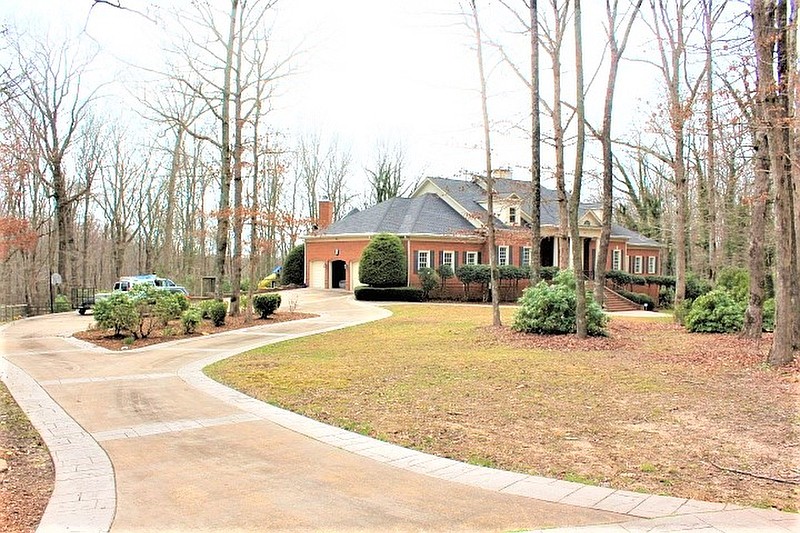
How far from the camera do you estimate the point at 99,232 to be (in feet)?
144

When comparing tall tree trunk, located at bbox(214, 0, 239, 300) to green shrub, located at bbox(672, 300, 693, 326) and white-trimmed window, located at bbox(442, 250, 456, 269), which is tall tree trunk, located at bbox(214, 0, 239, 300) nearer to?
green shrub, located at bbox(672, 300, 693, 326)

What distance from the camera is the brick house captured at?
1257 inches

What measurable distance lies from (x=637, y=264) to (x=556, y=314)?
28.3 m

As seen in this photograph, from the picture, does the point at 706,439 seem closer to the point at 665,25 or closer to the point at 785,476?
the point at 785,476

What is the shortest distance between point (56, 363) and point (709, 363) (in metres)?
11.5

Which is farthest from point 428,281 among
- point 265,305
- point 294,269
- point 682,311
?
point 682,311

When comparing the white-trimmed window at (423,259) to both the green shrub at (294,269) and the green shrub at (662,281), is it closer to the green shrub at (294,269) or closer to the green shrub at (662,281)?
the green shrub at (294,269)

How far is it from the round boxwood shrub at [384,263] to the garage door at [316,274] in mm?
5573

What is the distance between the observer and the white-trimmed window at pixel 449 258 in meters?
32.3

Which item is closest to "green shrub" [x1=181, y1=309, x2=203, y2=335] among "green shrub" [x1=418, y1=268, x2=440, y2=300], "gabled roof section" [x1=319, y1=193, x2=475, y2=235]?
"green shrub" [x1=418, y1=268, x2=440, y2=300]

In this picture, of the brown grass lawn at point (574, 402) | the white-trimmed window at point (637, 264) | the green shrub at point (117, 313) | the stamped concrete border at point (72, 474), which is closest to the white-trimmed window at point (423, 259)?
the white-trimmed window at point (637, 264)

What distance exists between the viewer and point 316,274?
35.8 metres

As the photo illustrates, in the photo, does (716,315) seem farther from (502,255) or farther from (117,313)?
(502,255)

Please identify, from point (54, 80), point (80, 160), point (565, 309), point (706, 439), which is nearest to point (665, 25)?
point (565, 309)
